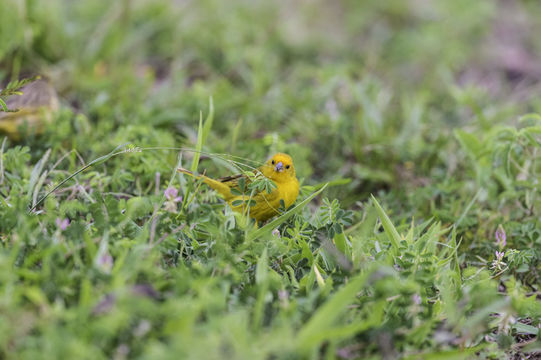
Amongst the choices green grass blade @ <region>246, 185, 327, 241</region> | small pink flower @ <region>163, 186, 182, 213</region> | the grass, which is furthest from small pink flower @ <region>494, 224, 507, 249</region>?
small pink flower @ <region>163, 186, 182, 213</region>

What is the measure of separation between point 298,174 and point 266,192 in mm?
755

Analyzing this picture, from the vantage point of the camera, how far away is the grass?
178cm

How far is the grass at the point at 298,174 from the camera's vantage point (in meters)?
1.78

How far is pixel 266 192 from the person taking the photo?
2.65 m

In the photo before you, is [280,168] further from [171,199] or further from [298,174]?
[171,199]

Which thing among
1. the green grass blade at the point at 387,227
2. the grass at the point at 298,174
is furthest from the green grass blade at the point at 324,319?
the green grass blade at the point at 387,227

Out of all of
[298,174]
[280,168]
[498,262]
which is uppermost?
[280,168]

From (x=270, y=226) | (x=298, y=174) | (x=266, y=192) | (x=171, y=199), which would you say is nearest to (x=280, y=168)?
(x=266, y=192)

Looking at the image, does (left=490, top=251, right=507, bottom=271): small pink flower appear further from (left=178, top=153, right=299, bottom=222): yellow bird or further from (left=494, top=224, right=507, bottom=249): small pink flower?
(left=178, top=153, right=299, bottom=222): yellow bird

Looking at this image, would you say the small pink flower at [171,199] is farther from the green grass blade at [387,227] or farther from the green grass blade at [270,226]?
the green grass blade at [387,227]

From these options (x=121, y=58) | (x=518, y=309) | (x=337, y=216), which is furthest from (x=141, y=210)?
(x=121, y=58)

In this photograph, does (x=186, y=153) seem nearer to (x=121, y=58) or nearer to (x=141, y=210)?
(x=141, y=210)

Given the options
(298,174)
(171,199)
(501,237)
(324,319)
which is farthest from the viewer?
(298,174)

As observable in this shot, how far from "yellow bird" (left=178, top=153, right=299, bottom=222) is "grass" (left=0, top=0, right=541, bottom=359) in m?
0.09
